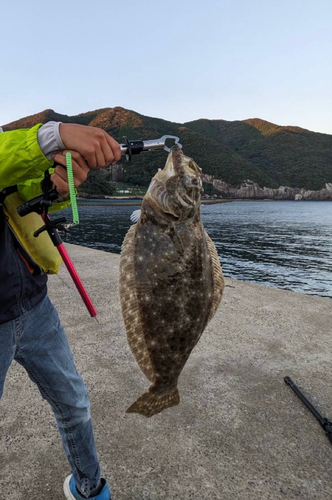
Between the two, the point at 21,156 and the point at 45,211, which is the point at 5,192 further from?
the point at 21,156

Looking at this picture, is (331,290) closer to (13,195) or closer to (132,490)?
(132,490)

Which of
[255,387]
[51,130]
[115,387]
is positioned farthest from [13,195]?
[255,387]

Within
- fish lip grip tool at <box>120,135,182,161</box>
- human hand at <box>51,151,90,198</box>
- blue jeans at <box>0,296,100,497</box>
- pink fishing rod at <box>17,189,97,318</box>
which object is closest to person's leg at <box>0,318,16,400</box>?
blue jeans at <box>0,296,100,497</box>

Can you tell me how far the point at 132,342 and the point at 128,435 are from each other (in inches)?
92.8

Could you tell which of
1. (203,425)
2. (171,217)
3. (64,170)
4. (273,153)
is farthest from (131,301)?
(273,153)

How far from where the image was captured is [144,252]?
5.55ft

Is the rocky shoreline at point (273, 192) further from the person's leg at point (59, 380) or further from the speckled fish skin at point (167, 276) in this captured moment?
the speckled fish skin at point (167, 276)

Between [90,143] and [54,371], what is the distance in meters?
1.49

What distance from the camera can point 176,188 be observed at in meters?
1.57

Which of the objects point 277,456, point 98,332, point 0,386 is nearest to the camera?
point 0,386

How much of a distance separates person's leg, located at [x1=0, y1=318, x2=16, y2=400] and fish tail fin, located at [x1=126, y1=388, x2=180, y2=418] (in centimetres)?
76

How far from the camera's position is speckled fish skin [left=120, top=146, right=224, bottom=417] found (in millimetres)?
1609

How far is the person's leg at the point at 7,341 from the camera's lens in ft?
6.22

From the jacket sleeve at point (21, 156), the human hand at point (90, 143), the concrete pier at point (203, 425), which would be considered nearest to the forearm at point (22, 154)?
the jacket sleeve at point (21, 156)
